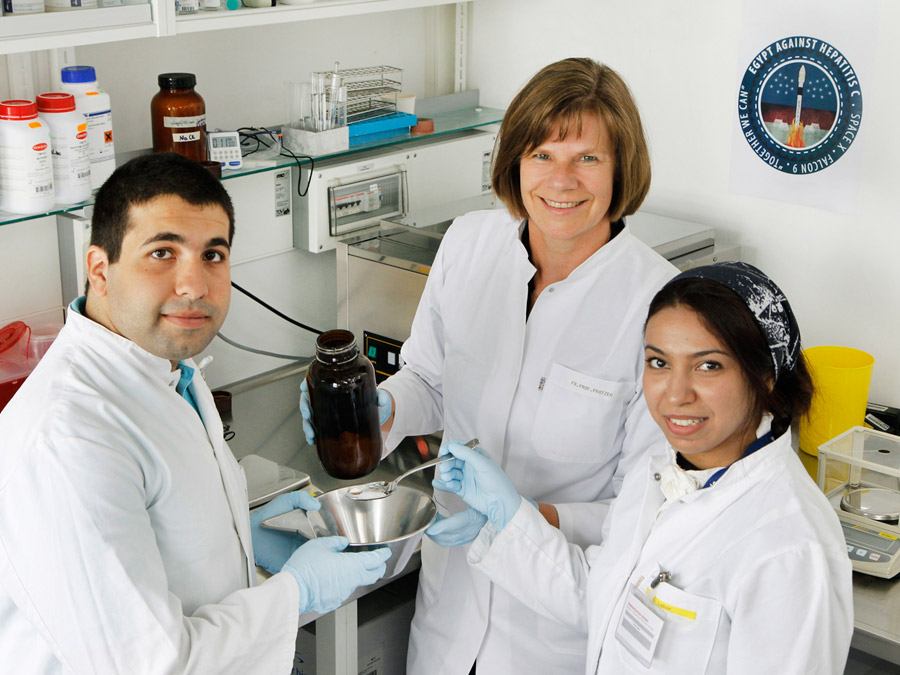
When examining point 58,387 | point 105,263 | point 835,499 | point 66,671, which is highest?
point 105,263

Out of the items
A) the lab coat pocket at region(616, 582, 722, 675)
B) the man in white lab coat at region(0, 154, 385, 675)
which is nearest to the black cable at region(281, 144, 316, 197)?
the man in white lab coat at region(0, 154, 385, 675)

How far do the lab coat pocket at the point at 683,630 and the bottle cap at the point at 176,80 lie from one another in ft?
4.37

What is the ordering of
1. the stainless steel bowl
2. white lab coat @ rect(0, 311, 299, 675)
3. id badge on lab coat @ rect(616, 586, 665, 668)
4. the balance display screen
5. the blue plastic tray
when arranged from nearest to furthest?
white lab coat @ rect(0, 311, 299, 675) < id badge on lab coat @ rect(616, 586, 665, 668) < the stainless steel bowl < the balance display screen < the blue plastic tray

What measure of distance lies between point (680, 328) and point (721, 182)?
4.06 ft

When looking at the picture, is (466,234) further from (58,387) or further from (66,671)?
(66,671)

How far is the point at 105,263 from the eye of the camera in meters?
1.14

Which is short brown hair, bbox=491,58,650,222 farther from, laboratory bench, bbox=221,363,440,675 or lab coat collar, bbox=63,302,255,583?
laboratory bench, bbox=221,363,440,675

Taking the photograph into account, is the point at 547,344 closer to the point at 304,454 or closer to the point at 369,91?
the point at 304,454

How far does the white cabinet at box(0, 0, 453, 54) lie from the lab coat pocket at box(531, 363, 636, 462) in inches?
37.3

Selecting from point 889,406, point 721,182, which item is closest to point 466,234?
point 721,182

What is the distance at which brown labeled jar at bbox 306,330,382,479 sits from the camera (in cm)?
158

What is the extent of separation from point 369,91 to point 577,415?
1.20 metres

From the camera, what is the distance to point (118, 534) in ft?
3.30

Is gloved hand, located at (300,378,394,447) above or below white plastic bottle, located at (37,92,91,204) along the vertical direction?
below
